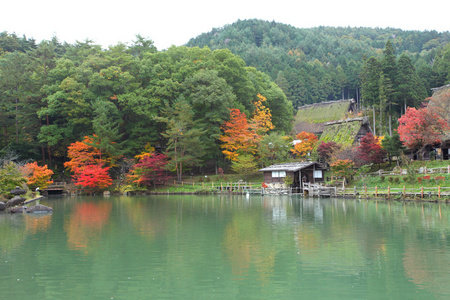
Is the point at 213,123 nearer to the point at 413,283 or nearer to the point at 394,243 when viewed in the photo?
the point at 394,243

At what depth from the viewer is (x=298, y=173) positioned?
126 feet

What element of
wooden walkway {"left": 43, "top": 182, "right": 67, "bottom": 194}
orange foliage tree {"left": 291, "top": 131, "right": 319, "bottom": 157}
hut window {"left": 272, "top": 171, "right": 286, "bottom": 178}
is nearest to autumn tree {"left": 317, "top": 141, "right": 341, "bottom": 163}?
orange foliage tree {"left": 291, "top": 131, "right": 319, "bottom": 157}

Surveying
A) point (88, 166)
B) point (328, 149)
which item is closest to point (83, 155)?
point (88, 166)

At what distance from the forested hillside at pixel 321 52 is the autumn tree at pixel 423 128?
17.8 meters

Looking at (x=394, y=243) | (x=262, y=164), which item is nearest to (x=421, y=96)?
(x=262, y=164)

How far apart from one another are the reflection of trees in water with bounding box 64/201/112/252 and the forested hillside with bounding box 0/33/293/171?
1798cm

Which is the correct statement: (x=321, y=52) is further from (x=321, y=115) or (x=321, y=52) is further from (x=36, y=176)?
(x=36, y=176)

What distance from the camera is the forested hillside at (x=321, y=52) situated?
78456 millimetres

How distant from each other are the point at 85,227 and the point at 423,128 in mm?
27003

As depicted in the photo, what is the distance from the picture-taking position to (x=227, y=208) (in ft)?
89.8

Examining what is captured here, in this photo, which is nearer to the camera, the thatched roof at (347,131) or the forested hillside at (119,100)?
the forested hillside at (119,100)

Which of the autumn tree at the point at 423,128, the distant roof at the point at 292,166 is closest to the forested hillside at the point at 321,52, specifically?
the autumn tree at the point at 423,128

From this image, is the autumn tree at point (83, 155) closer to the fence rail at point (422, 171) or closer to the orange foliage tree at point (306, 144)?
the orange foliage tree at point (306, 144)

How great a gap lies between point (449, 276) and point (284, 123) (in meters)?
45.4
